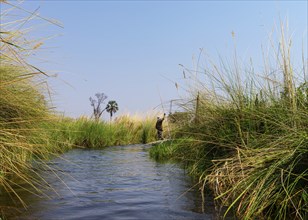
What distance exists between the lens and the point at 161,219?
12.3 ft

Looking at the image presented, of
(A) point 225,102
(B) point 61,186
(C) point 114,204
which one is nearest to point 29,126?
(B) point 61,186

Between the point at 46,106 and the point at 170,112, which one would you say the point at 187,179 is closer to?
the point at 170,112

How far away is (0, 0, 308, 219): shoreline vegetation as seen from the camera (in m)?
3.21

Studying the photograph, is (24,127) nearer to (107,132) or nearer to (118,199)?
(118,199)

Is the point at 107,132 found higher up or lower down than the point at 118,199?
higher up

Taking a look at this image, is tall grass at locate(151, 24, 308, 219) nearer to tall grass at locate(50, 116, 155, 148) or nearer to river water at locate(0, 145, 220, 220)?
river water at locate(0, 145, 220, 220)

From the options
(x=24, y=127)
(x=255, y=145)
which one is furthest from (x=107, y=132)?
(x=255, y=145)

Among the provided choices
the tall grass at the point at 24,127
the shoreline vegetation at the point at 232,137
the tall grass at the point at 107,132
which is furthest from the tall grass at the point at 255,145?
the tall grass at the point at 107,132

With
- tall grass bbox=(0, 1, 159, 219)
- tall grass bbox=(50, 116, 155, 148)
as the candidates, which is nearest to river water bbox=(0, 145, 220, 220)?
tall grass bbox=(0, 1, 159, 219)

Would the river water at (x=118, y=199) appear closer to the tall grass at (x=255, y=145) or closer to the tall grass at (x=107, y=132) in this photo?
the tall grass at (x=255, y=145)

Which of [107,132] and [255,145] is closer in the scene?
[255,145]

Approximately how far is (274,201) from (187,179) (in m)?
2.94

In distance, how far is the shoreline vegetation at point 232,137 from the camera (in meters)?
3.21

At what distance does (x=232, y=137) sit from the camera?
5008 mm
